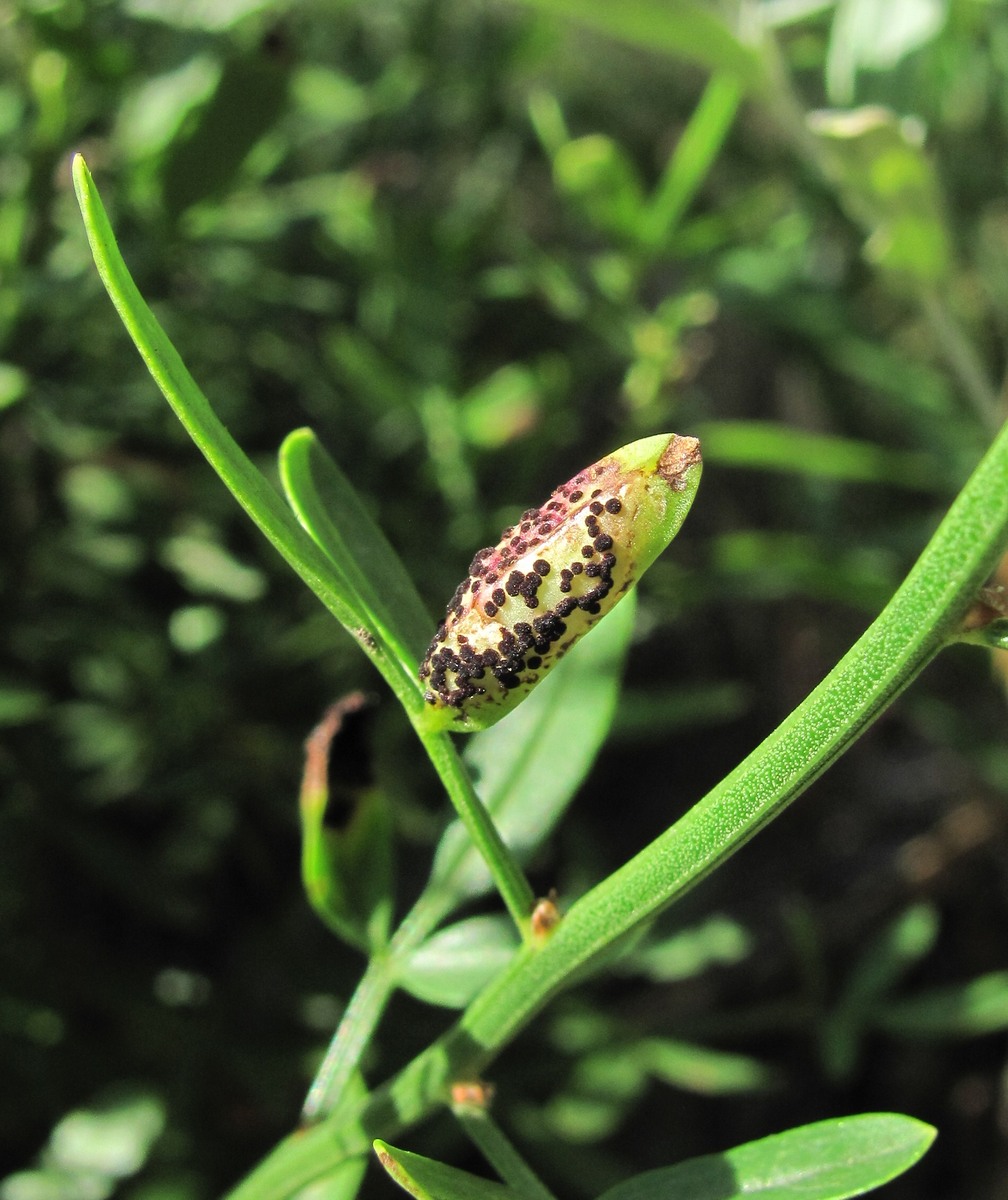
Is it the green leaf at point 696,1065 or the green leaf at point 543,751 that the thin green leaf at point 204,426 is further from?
the green leaf at point 696,1065

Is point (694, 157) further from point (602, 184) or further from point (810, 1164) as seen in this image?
point (810, 1164)

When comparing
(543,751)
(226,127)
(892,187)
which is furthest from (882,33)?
(543,751)

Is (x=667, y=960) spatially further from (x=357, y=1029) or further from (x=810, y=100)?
(x=810, y=100)

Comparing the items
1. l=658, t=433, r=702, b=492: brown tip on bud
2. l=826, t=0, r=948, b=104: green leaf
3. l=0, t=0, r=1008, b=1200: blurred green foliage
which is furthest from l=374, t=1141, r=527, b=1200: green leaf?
l=826, t=0, r=948, b=104: green leaf

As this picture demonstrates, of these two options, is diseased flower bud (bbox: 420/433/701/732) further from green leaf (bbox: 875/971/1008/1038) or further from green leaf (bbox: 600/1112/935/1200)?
→ green leaf (bbox: 875/971/1008/1038)

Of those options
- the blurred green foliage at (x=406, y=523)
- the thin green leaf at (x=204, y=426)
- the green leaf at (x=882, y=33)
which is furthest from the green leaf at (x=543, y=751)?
Result: the green leaf at (x=882, y=33)
